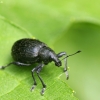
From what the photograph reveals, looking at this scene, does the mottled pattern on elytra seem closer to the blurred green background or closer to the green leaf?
the green leaf

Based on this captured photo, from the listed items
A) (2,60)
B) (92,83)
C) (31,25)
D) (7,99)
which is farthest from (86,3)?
(7,99)

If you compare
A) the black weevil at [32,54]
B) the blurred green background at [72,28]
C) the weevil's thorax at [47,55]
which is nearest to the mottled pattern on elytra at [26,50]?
the black weevil at [32,54]

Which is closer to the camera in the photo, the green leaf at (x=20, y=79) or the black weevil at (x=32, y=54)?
the green leaf at (x=20, y=79)

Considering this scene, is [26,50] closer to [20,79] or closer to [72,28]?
[20,79]

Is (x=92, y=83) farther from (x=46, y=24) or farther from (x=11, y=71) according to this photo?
(x=11, y=71)

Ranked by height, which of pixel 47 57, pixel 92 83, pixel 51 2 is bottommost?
pixel 92 83

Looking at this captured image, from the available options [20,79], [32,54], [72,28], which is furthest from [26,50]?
[72,28]

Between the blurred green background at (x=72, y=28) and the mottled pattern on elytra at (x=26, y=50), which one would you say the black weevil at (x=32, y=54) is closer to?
the mottled pattern on elytra at (x=26, y=50)

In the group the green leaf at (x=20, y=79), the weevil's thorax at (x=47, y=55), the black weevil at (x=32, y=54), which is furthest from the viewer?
the weevil's thorax at (x=47, y=55)
